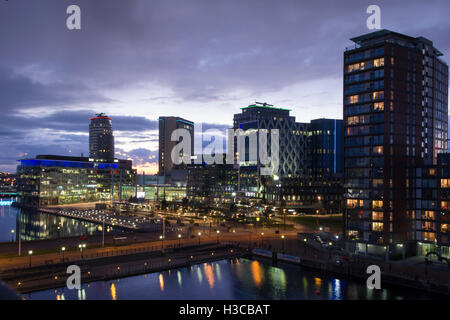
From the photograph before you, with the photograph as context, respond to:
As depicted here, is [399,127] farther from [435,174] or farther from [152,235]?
[152,235]

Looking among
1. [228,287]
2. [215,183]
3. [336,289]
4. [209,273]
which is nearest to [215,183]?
[215,183]

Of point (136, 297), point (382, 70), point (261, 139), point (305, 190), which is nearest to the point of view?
point (136, 297)

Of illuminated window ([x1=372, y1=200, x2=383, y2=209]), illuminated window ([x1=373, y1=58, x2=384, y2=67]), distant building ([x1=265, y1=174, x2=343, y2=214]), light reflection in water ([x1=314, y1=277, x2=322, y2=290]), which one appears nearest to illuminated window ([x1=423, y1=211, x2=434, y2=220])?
illuminated window ([x1=372, y1=200, x2=383, y2=209])

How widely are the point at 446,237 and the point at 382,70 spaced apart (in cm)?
3248

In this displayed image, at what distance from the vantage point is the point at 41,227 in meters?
129

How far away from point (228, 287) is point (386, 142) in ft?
131

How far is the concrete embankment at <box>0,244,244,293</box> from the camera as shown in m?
51.7

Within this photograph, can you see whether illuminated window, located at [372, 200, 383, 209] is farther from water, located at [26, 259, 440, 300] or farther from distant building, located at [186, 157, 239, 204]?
distant building, located at [186, 157, 239, 204]

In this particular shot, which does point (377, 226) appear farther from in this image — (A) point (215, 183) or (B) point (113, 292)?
(A) point (215, 183)

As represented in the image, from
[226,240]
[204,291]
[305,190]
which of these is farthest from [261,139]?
[204,291]

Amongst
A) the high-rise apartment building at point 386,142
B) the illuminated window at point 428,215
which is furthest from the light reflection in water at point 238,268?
the illuminated window at point 428,215

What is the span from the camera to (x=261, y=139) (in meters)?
180

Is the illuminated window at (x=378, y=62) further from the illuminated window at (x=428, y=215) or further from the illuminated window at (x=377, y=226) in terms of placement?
the illuminated window at (x=377, y=226)

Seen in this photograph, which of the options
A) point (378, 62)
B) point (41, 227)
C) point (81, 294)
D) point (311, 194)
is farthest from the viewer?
point (311, 194)
